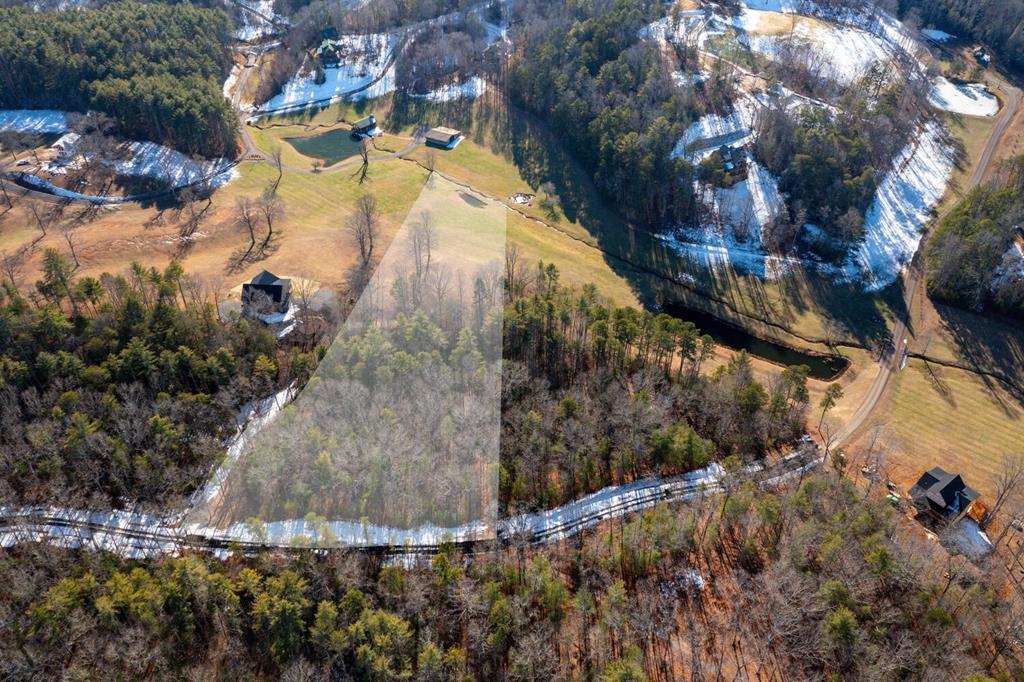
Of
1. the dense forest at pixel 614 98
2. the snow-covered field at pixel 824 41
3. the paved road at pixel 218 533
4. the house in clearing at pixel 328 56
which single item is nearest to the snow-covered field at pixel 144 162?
the house in clearing at pixel 328 56

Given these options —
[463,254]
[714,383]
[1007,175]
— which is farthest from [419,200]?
[1007,175]

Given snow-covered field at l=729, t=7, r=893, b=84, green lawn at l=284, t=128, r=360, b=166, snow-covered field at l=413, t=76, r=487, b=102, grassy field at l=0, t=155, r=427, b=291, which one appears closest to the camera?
grassy field at l=0, t=155, r=427, b=291

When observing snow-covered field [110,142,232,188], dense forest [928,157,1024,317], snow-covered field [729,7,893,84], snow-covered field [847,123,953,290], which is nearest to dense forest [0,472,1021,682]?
dense forest [928,157,1024,317]

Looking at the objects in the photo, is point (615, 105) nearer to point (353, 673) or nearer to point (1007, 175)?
point (1007, 175)

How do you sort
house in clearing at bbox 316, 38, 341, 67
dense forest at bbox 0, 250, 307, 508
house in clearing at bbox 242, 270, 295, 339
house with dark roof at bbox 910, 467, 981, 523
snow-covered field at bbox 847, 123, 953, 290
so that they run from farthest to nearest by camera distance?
house in clearing at bbox 316, 38, 341, 67 < snow-covered field at bbox 847, 123, 953, 290 < house in clearing at bbox 242, 270, 295, 339 < house with dark roof at bbox 910, 467, 981, 523 < dense forest at bbox 0, 250, 307, 508

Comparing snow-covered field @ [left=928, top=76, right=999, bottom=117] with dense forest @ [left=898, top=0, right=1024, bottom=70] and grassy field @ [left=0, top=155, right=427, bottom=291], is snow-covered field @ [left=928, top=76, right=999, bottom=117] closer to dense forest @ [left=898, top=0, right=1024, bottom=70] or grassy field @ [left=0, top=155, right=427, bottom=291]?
dense forest @ [left=898, top=0, right=1024, bottom=70]

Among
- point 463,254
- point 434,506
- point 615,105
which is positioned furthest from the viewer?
point 615,105

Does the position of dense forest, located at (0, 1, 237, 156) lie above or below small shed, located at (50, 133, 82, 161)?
above
